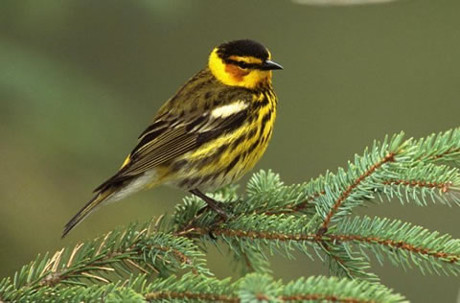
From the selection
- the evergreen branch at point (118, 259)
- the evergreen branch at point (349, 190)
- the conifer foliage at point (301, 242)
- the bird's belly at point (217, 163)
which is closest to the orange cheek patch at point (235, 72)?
the bird's belly at point (217, 163)

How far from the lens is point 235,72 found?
172 inches

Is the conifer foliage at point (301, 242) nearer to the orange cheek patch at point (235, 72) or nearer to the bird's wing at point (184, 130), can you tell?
the bird's wing at point (184, 130)

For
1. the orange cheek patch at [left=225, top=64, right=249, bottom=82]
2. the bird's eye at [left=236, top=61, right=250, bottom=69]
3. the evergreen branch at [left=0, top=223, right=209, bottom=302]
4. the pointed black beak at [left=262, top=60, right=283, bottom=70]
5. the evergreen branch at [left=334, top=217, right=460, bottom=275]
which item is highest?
the pointed black beak at [left=262, top=60, right=283, bottom=70]

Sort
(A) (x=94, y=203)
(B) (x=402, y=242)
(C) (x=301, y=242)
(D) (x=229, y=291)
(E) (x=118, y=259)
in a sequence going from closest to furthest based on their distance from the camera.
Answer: (D) (x=229, y=291), (B) (x=402, y=242), (C) (x=301, y=242), (E) (x=118, y=259), (A) (x=94, y=203)

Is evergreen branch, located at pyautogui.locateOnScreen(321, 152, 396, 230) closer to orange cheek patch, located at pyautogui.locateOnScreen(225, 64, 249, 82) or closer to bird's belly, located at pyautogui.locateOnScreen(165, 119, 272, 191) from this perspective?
bird's belly, located at pyautogui.locateOnScreen(165, 119, 272, 191)

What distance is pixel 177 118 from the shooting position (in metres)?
4.14

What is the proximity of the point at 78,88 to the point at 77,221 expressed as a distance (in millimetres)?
953

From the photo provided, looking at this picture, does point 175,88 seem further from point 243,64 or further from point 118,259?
point 118,259

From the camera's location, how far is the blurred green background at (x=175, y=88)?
4027 mm

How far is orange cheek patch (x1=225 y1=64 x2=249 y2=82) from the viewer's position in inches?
171

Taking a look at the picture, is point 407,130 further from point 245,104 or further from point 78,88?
point 78,88

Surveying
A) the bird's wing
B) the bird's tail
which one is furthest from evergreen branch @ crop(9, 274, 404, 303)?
the bird's wing

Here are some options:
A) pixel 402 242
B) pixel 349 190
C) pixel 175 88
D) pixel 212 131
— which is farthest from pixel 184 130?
pixel 175 88

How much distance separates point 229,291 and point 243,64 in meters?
2.24
